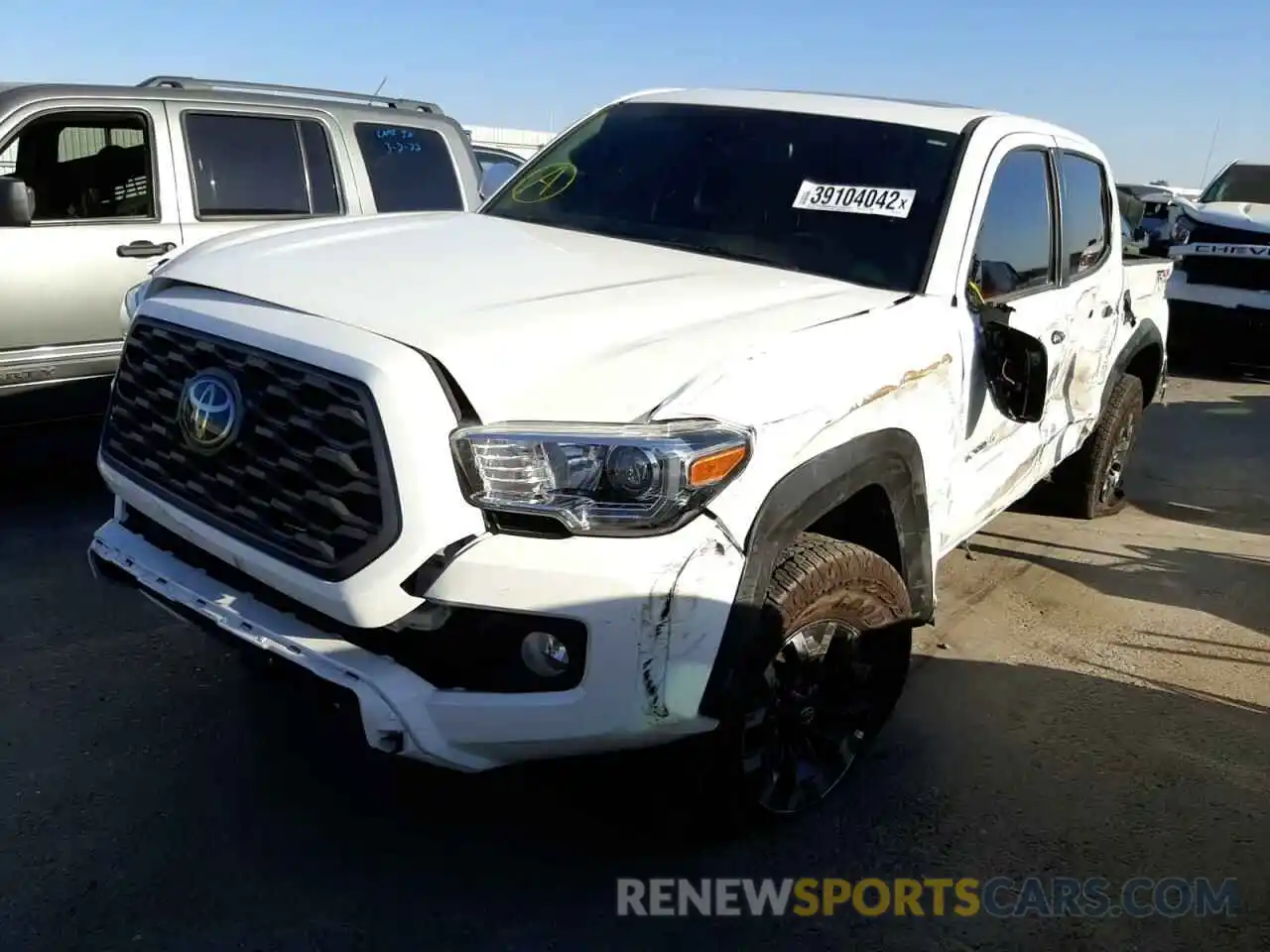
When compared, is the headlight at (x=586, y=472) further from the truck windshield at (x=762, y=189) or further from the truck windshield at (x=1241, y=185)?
the truck windshield at (x=1241, y=185)

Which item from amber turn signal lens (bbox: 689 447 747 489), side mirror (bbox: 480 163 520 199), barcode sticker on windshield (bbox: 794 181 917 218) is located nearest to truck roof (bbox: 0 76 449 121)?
side mirror (bbox: 480 163 520 199)

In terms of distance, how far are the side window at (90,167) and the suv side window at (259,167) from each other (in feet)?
0.78

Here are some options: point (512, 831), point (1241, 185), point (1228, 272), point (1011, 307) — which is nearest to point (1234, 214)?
point (1228, 272)

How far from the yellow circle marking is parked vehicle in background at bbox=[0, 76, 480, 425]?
204 centimetres

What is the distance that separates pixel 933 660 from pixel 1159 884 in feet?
4.21

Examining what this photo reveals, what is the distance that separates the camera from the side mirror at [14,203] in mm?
4715

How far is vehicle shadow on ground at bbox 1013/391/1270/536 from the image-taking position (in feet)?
20.2

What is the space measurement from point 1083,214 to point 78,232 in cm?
445

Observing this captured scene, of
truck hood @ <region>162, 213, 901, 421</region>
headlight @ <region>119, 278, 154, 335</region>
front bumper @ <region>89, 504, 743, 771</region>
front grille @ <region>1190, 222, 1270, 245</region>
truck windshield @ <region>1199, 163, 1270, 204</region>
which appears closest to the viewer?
front bumper @ <region>89, 504, 743, 771</region>

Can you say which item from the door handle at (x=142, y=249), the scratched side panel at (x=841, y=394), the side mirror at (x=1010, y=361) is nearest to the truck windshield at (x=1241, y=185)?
the side mirror at (x=1010, y=361)

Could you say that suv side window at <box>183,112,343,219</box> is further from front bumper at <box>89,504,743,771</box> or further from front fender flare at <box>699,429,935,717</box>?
front fender flare at <box>699,429,935,717</box>

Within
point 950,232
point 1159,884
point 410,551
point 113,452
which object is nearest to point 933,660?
point 1159,884

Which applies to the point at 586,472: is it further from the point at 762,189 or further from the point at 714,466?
the point at 762,189

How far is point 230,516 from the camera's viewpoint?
2555 millimetres
